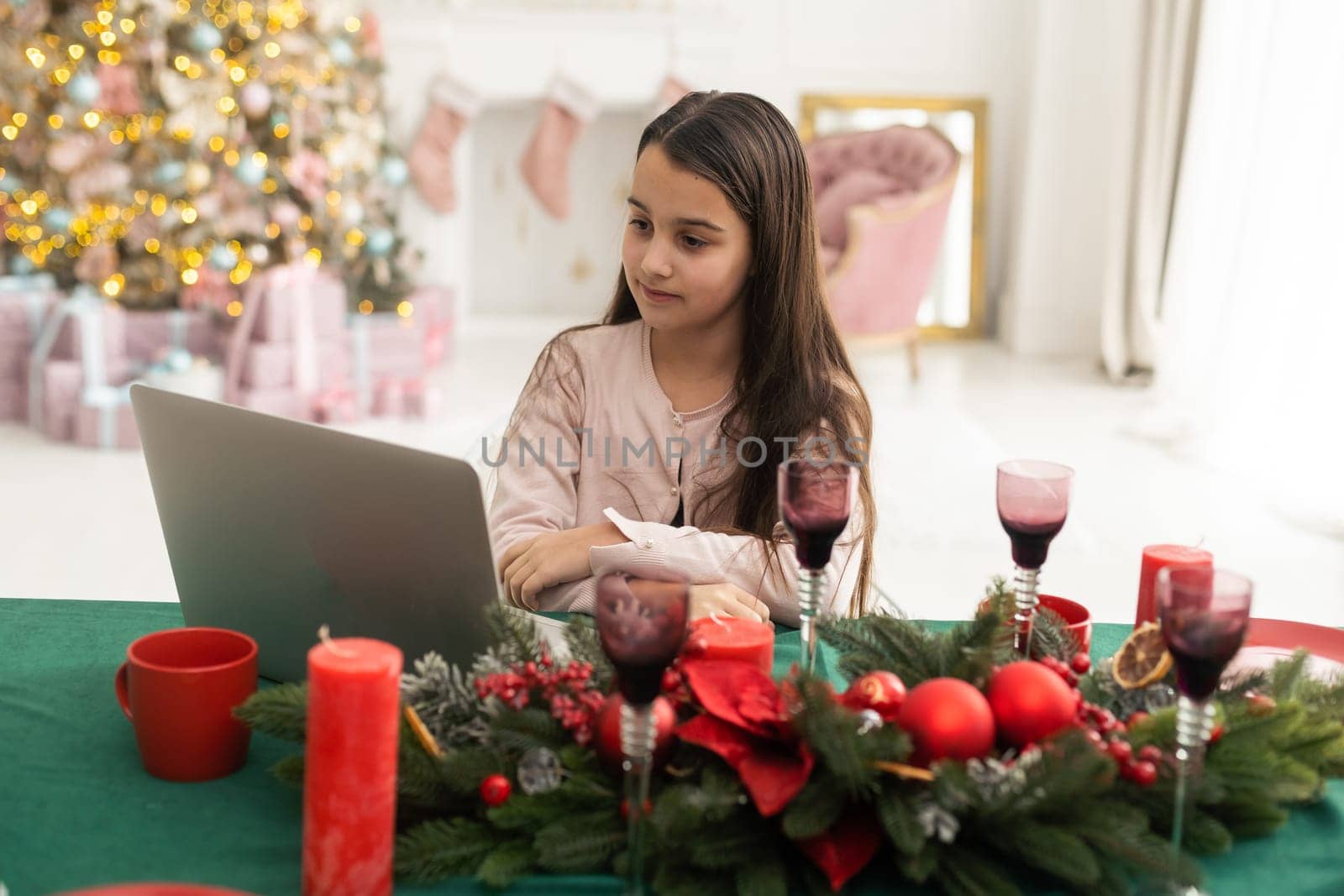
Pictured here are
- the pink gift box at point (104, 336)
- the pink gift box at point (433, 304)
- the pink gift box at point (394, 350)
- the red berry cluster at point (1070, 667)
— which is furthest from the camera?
the pink gift box at point (433, 304)

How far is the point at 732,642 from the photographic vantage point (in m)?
0.98

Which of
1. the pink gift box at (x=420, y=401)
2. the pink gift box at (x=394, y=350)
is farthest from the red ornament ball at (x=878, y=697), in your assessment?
the pink gift box at (x=394, y=350)

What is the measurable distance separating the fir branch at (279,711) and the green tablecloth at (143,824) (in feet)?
0.16

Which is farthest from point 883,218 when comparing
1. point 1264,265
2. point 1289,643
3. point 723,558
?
point 1289,643

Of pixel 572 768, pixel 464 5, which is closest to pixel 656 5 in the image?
pixel 464 5

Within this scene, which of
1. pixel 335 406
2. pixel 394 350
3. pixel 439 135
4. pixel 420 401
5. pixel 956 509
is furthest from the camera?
pixel 439 135

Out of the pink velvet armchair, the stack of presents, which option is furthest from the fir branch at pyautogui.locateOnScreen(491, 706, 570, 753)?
the pink velvet armchair

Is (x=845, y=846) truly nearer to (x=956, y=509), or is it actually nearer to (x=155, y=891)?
(x=155, y=891)

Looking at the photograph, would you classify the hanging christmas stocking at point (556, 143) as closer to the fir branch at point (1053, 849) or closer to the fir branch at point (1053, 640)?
the fir branch at point (1053, 640)

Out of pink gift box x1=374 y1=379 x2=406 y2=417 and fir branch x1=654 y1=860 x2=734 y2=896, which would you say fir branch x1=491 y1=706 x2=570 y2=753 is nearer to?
fir branch x1=654 y1=860 x2=734 y2=896

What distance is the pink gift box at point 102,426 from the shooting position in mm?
4125

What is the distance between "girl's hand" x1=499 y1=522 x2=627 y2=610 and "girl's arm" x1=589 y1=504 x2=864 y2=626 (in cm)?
2

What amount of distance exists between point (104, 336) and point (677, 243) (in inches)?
128

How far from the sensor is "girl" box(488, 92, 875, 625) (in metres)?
1.42
